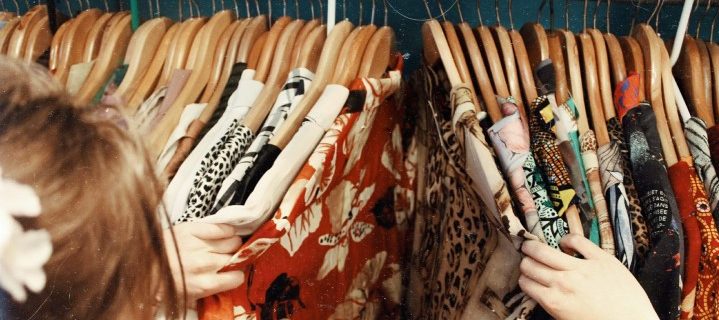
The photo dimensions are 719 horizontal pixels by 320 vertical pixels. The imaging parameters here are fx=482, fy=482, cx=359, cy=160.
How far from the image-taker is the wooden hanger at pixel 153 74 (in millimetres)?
403

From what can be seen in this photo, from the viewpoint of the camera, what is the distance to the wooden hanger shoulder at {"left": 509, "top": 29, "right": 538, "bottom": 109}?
0.55 metres

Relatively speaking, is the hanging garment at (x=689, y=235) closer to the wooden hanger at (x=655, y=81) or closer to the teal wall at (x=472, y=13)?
the wooden hanger at (x=655, y=81)

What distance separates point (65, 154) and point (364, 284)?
18.2 inches

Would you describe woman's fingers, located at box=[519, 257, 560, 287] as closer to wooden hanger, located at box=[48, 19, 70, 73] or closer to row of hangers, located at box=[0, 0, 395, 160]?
row of hangers, located at box=[0, 0, 395, 160]

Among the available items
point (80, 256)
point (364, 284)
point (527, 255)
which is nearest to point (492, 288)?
point (527, 255)

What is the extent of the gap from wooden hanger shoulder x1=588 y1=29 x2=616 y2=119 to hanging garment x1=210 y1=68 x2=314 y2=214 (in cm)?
33

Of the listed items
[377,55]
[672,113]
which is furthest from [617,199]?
[377,55]

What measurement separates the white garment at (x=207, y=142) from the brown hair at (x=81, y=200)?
0.04m

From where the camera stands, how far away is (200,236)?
1.16ft

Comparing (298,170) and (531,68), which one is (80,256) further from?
(531,68)

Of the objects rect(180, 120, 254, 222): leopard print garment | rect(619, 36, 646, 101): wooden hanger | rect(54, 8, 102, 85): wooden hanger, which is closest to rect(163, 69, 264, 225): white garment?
rect(180, 120, 254, 222): leopard print garment

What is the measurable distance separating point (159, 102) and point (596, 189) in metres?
0.43

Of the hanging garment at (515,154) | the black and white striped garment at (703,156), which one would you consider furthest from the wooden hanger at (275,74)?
the black and white striped garment at (703,156)

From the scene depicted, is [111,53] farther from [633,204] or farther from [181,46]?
[633,204]
